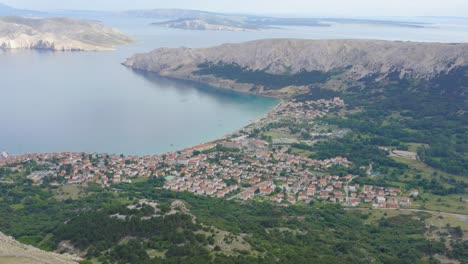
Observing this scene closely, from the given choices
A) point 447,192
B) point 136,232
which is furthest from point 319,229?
point 447,192

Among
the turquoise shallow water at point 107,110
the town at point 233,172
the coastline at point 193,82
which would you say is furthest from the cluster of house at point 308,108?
the town at point 233,172

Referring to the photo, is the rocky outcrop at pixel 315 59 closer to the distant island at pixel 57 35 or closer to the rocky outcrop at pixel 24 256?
the distant island at pixel 57 35

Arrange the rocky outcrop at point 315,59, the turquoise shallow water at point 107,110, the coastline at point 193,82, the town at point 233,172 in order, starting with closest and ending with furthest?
the town at point 233,172 < the turquoise shallow water at point 107,110 < the rocky outcrop at point 315,59 < the coastline at point 193,82

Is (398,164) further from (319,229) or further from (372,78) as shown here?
(372,78)

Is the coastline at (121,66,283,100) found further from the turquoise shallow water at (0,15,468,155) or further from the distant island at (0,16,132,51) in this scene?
the distant island at (0,16,132,51)

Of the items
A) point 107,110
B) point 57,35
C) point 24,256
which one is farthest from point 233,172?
point 57,35

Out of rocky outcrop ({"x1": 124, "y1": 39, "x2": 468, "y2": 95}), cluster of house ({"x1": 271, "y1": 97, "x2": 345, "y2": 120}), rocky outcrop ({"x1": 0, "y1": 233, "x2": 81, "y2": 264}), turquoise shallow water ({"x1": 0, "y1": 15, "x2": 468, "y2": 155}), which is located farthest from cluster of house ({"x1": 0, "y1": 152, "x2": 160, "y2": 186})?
rocky outcrop ({"x1": 124, "y1": 39, "x2": 468, "y2": 95})
